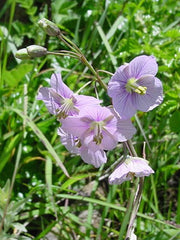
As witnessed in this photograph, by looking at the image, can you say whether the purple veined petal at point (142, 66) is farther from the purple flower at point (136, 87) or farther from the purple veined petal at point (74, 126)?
the purple veined petal at point (74, 126)

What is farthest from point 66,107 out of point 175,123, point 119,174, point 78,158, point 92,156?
point 78,158

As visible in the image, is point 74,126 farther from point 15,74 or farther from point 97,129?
point 15,74

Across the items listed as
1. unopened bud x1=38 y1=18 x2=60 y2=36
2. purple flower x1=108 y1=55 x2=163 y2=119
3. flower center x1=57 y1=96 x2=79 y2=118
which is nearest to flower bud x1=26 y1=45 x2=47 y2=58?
unopened bud x1=38 y1=18 x2=60 y2=36

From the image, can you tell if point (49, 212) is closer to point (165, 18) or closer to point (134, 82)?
point (134, 82)

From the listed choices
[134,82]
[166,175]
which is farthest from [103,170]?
[134,82]

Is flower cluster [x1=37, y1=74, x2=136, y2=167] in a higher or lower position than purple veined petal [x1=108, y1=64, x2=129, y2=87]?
lower

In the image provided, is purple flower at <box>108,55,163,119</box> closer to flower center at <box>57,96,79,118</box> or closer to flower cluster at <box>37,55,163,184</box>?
flower cluster at <box>37,55,163,184</box>

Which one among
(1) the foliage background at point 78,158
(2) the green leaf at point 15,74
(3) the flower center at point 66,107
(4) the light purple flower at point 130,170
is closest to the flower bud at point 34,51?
(3) the flower center at point 66,107
